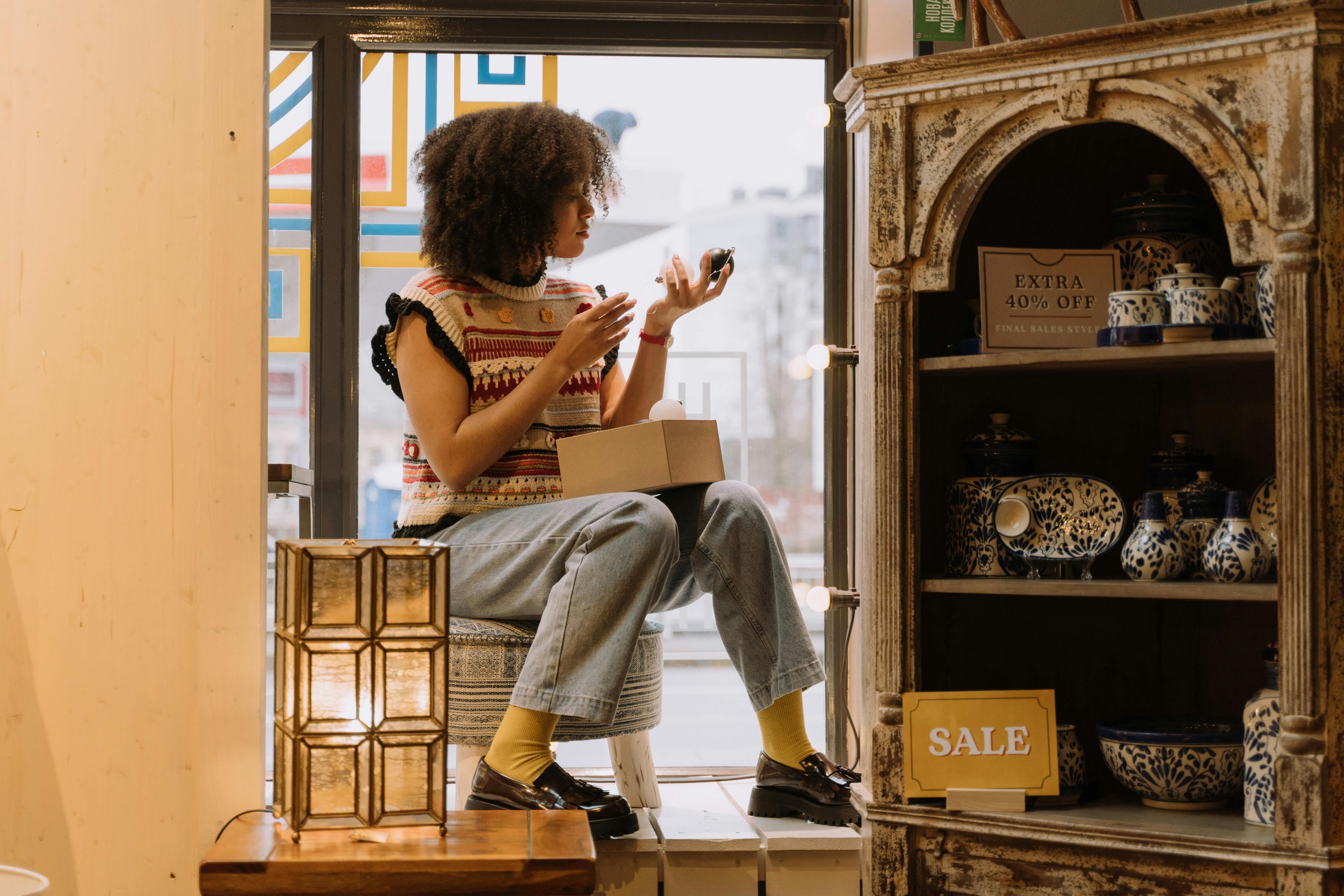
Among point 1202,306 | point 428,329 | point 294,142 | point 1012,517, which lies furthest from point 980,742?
point 294,142

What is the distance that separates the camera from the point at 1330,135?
135cm

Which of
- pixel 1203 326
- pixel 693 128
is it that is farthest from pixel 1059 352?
pixel 693 128

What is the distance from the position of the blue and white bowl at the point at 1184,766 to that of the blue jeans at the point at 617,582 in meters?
0.46

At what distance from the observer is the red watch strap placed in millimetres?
2045

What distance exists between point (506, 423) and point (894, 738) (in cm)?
76

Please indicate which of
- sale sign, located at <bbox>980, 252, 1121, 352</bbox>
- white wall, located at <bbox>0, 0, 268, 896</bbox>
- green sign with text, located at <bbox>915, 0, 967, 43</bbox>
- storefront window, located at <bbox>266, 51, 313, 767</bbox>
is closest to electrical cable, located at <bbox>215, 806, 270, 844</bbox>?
white wall, located at <bbox>0, 0, 268, 896</bbox>

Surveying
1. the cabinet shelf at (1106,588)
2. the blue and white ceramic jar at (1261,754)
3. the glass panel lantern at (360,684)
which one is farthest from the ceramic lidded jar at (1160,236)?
the glass panel lantern at (360,684)

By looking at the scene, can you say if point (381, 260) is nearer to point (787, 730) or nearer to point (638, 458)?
point (638, 458)

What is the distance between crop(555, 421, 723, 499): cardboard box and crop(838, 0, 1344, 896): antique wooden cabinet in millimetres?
264

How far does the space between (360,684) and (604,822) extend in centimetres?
58

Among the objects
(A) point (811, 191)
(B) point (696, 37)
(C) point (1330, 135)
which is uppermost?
(B) point (696, 37)

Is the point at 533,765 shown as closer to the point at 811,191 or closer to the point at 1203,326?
the point at 1203,326

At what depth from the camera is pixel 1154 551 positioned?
5.05 feet

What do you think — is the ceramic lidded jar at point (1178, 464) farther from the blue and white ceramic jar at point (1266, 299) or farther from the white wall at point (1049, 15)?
the white wall at point (1049, 15)
